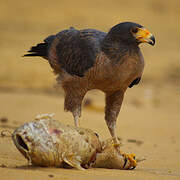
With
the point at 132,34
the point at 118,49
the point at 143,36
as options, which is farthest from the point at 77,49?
the point at 143,36

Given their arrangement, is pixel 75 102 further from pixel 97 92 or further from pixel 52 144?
pixel 97 92

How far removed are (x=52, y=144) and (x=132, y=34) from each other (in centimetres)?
196

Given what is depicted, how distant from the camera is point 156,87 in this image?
58.6 feet

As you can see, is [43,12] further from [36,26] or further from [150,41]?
[150,41]

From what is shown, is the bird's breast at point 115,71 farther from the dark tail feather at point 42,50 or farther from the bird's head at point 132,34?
the dark tail feather at point 42,50

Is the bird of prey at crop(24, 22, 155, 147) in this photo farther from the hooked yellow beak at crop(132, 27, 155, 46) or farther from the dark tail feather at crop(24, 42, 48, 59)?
the dark tail feather at crop(24, 42, 48, 59)

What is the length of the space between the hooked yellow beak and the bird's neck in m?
0.13

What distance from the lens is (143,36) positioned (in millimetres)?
5605

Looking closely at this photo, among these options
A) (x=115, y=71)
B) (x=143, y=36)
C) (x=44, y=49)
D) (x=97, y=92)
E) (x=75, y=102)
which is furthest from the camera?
(x=97, y=92)

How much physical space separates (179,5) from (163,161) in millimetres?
32071

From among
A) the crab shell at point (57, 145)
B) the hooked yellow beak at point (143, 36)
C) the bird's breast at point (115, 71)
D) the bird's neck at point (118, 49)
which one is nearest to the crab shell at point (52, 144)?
the crab shell at point (57, 145)

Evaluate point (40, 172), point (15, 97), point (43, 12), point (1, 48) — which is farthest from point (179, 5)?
point (40, 172)

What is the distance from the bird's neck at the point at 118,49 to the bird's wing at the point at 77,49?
0.17 m

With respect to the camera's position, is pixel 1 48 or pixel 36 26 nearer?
pixel 1 48
